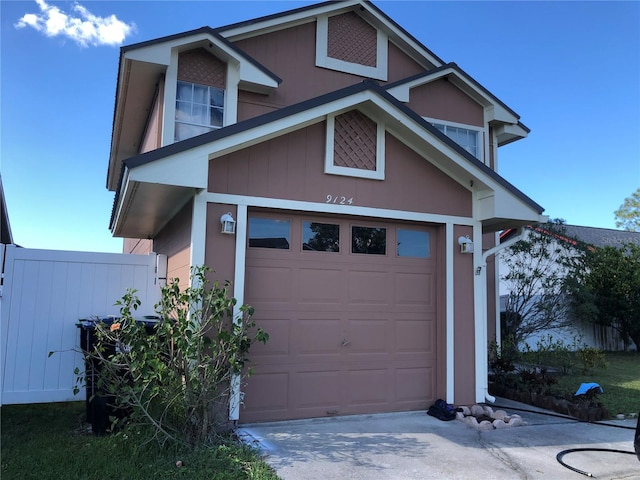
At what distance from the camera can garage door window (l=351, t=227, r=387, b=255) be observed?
6.50 meters

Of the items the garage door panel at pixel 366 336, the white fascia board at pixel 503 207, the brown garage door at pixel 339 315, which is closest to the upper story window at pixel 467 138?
the white fascia board at pixel 503 207

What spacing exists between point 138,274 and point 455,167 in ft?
Answer: 16.4

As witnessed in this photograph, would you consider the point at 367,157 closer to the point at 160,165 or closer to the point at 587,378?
the point at 160,165

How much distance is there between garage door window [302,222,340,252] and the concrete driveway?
2.18 m

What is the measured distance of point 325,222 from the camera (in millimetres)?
6359

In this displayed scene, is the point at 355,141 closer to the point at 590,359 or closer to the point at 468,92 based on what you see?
the point at 468,92

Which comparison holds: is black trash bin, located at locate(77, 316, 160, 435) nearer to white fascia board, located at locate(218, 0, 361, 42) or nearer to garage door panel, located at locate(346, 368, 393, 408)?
garage door panel, located at locate(346, 368, 393, 408)

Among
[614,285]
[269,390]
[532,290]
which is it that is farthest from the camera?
[614,285]

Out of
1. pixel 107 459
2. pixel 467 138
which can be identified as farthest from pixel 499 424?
pixel 467 138

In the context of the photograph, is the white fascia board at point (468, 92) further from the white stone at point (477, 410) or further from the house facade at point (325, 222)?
the white stone at point (477, 410)

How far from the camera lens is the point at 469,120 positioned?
34.2 ft

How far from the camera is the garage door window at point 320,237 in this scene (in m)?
6.22

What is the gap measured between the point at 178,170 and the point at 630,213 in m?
37.4

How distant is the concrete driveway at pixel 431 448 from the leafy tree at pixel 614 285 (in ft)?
36.9
